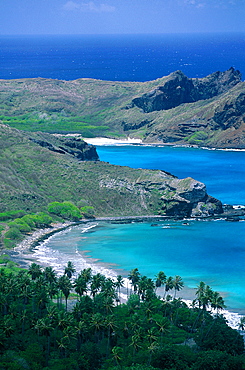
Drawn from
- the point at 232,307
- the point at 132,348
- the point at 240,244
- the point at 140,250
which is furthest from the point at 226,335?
the point at 240,244

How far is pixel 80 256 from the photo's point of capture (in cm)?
12200

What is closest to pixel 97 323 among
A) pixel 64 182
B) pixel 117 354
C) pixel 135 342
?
pixel 117 354

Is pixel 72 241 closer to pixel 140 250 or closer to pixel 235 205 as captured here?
pixel 140 250

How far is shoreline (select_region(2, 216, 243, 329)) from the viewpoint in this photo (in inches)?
3733

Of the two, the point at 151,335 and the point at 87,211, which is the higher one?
the point at 87,211

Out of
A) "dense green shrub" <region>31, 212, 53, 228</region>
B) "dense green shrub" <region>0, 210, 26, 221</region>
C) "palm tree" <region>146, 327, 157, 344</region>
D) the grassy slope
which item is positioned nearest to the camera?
"palm tree" <region>146, 327, 157, 344</region>

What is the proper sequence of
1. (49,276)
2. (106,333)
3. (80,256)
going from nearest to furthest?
(106,333), (49,276), (80,256)

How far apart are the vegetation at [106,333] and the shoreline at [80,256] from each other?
4.74 meters

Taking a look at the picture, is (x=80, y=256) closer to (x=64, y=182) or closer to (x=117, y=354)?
(x=117, y=354)

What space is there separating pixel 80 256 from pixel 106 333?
42636mm

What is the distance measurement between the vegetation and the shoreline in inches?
187

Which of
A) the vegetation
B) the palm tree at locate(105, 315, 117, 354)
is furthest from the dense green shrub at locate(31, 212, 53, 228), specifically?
the palm tree at locate(105, 315, 117, 354)

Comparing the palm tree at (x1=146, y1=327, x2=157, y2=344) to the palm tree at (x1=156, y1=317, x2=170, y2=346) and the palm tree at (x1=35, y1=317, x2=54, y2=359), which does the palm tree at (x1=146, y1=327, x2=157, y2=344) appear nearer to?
the palm tree at (x1=156, y1=317, x2=170, y2=346)

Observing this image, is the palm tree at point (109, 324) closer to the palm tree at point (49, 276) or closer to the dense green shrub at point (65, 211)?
the palm tree at point (49, 276)
